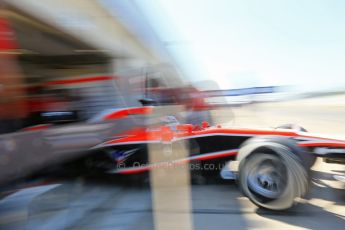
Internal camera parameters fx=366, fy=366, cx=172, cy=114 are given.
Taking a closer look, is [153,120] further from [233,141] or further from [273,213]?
[273,213]

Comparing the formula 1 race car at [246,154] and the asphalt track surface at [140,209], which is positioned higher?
the formula 1 race car at [246,154]

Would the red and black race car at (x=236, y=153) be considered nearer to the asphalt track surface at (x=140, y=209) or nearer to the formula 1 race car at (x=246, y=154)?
the formula 1 race car at (x=246, y=154)

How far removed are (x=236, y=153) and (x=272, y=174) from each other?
0.51 metres

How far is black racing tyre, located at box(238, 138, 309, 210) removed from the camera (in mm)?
2686

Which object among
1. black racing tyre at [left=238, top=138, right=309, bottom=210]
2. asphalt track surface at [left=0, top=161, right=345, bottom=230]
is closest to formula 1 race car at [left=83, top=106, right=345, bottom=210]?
black racing tyre at [left=238, top=138, right=309, bottom=210]

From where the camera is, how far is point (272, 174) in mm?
2871

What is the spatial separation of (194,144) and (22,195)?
5.36 ft

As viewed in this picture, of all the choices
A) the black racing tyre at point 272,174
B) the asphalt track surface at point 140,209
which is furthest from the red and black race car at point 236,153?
the asphalt track surface at point 140,209

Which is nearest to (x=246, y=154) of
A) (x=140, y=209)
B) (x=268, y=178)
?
(x=268, y=178)

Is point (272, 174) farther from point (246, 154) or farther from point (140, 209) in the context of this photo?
point (140, 209)

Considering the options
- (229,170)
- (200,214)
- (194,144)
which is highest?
(194,144)

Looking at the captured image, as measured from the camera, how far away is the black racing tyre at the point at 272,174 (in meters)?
2.69

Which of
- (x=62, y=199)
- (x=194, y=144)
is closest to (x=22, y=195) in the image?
(x=62, y=199)

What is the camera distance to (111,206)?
3.08m
